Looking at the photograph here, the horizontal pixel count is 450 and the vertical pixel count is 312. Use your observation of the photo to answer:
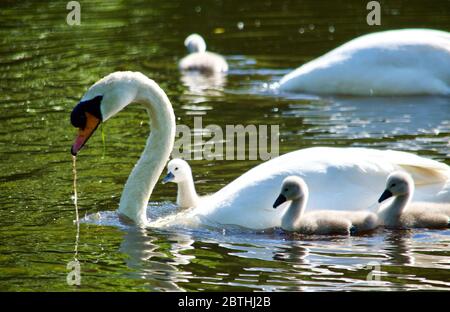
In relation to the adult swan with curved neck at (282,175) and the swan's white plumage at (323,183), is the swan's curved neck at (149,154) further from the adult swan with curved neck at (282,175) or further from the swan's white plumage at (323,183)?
the swan's white plumage at (323,183)

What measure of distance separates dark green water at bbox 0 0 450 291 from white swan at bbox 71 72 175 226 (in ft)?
1.01

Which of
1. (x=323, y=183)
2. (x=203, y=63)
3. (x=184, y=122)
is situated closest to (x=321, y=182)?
(x=323, y=183)

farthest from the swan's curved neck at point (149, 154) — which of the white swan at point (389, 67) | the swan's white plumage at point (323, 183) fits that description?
the white swan at point (389, 67)

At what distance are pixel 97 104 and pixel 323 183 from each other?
6.28ft

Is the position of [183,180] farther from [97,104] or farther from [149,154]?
[97,104]

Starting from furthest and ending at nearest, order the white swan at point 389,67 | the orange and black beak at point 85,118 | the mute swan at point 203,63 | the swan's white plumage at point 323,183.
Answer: the mute swan at point 203,63, the white swan at point 389,67, the orange and black beak at point 85,118, the swan's white plumage at point 323,183

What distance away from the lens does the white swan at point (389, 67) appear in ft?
46.8

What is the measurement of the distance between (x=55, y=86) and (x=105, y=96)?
611cm

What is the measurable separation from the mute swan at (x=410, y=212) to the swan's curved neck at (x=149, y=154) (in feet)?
6.30

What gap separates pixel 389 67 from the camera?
47.3 ft

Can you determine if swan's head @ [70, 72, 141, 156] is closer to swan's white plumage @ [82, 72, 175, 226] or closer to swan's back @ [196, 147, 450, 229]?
swan's white plumage @ [82, 72, 175, 226]

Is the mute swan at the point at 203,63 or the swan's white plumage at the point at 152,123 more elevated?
the mute swan at the point at 203,63

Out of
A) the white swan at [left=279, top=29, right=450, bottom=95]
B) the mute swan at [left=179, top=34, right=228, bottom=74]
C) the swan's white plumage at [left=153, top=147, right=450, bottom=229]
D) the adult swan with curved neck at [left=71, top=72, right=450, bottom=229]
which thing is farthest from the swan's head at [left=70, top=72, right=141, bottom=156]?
the mute swan at [left=179, top=34, right=228, bottom=74]
